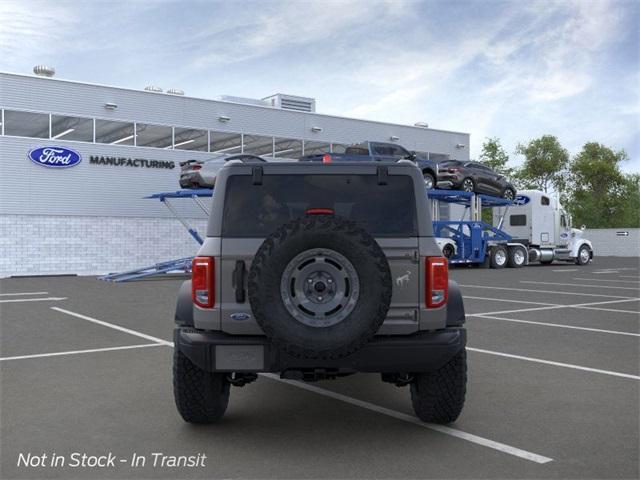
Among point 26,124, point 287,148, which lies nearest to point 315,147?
point 287,148

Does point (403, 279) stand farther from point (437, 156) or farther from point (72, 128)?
point (437, 156)

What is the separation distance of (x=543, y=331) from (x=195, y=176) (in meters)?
16.1


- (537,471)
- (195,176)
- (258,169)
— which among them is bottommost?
(537,471)

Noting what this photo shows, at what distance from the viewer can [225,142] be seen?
103ft

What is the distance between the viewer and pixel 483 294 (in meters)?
15.8

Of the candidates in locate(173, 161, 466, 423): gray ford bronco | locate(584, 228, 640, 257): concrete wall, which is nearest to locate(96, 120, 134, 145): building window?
locate(173, 161, 466, 423): gray ford bronco

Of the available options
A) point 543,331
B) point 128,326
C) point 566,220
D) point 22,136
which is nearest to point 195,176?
point 22,136

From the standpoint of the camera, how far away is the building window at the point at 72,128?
26734 millimetres

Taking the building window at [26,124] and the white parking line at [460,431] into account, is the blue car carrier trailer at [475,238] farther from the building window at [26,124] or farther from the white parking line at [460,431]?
the white parking line at [460,431]

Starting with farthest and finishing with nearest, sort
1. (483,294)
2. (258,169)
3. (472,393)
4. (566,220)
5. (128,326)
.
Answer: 1. (566,220)
2. (483,294)
3. (128,326)
4. (472,393)
5. (258,169)

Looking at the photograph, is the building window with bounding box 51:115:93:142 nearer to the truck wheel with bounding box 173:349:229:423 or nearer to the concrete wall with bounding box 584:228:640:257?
the truck wheel with bounding box 173:349:229:423

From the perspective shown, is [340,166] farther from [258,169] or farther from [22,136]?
[22,136]

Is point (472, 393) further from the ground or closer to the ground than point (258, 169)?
closer to the ground

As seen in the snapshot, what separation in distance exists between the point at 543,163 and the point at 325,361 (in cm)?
7105
